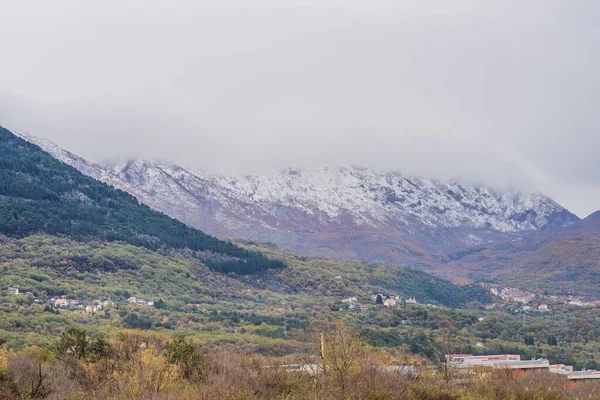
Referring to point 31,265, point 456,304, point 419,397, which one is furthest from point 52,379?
point 456,304

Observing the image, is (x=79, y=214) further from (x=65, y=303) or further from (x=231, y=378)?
(x=231, y=378)

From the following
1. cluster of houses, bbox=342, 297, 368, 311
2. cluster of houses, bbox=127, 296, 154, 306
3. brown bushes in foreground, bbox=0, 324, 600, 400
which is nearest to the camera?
brown bushes in foreground, bbox=0, 324, 600, 400

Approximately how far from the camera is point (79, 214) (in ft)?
402

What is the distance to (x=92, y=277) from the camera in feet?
308

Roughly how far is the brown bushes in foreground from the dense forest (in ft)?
244

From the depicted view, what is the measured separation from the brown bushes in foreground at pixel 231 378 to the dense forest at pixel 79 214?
74.3m

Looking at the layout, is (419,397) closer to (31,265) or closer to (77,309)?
(77,309)

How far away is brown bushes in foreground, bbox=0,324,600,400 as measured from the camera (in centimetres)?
2781

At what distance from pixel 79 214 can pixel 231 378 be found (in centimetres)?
9928

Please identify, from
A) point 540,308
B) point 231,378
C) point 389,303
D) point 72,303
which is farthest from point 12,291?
point 540,308

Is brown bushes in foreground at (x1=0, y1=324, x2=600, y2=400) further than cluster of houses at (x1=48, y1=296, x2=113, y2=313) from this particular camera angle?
No

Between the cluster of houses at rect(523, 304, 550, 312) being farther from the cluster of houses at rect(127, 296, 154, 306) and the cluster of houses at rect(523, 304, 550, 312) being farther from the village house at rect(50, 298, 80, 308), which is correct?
the village house at rect(50, 298, 80, 308)

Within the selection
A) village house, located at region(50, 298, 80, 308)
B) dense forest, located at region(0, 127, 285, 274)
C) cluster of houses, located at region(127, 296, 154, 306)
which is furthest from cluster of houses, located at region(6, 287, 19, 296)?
dense forest, located at region(0, 127, 285, 274)

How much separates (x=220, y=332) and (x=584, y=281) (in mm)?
142706
